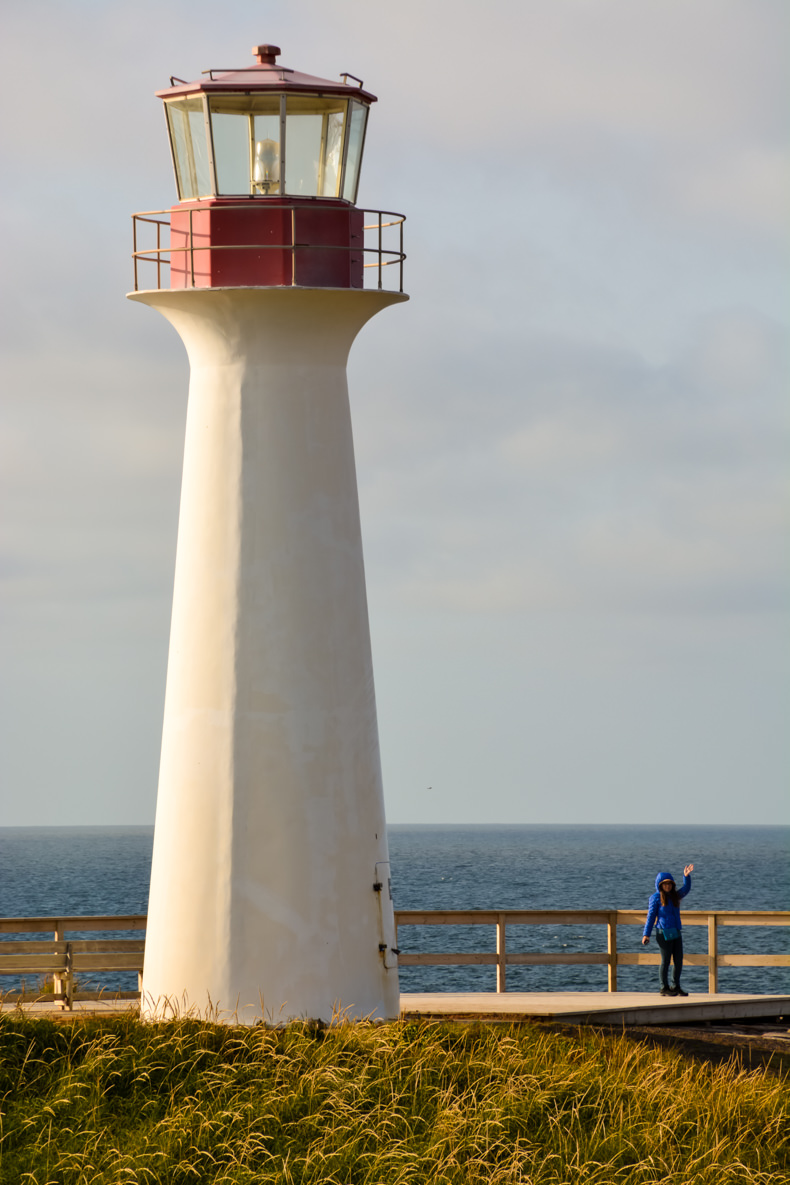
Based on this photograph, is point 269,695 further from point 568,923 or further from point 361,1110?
point 568,923

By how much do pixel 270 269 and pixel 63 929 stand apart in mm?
7439

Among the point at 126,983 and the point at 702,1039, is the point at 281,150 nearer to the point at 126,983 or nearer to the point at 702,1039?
the point at 702,1039

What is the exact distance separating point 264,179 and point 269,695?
4690 mm

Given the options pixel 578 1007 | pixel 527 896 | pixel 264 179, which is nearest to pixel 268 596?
pixel 264 179

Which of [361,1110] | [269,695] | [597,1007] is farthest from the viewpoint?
[597,1007]

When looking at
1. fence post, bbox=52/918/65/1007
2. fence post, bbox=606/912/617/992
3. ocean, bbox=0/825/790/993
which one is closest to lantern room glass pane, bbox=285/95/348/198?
fence post, bbox=52/918/65/1007

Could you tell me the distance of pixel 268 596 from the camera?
13.7m

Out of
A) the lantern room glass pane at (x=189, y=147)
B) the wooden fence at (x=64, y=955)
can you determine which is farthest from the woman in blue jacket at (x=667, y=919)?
the lantern room glass pane at (x=189, y=147)

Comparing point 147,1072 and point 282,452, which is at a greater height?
point 282,452

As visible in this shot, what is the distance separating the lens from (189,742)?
1374 centimetres

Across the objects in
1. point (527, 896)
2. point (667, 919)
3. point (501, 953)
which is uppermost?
point (667, 919)

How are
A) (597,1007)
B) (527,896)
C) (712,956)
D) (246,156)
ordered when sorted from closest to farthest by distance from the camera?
(246,156) → (597,1007) → (712,956) → (527,896)

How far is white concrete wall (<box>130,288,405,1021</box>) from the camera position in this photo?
13367mm

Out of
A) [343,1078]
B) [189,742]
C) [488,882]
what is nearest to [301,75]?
[189,742]
